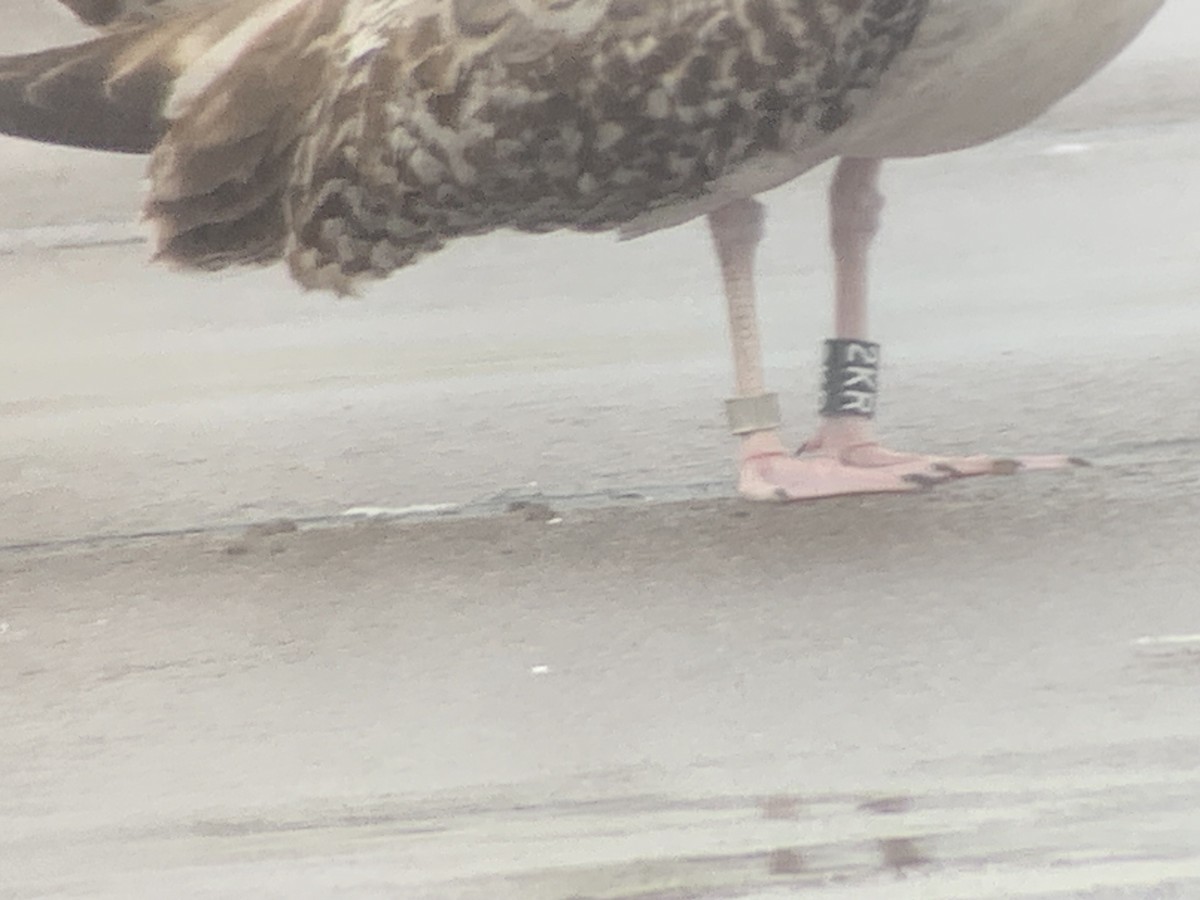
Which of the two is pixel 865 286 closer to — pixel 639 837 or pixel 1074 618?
pixel 1074 618

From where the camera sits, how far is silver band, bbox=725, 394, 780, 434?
76cm

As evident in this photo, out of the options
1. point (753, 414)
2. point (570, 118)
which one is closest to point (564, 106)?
point (570, 118)

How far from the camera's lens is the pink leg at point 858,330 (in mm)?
744

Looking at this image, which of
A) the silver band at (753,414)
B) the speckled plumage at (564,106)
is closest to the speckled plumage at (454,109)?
the speckled plumage at (564,106)

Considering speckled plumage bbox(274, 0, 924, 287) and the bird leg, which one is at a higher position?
speckled plumage bbox(274, 0, 924, 287)

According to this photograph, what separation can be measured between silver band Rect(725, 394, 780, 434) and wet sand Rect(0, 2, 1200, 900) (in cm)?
1

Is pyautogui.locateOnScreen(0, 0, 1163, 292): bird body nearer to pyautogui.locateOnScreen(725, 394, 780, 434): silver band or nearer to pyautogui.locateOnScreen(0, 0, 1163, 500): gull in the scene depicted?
pyautogui.locateOnScreen(0, 0, 1163, 500): gull

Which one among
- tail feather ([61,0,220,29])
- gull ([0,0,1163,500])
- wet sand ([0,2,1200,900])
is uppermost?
tail feather ([61,0,220,29])

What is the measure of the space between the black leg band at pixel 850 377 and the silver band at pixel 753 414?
0.03m

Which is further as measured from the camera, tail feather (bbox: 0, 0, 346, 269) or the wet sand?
tail feather (bbox: 0, 0, 346, 269)

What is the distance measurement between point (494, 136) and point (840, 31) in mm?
179

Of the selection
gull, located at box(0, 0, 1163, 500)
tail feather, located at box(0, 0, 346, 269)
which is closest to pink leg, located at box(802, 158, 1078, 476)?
Answer: gull, located at box(0, 0, 1163, 500)

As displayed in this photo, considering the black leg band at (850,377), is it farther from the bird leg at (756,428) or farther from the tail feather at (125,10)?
the tail feather at (125,10)

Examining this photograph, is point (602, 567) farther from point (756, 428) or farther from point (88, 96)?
point (88, 96)
